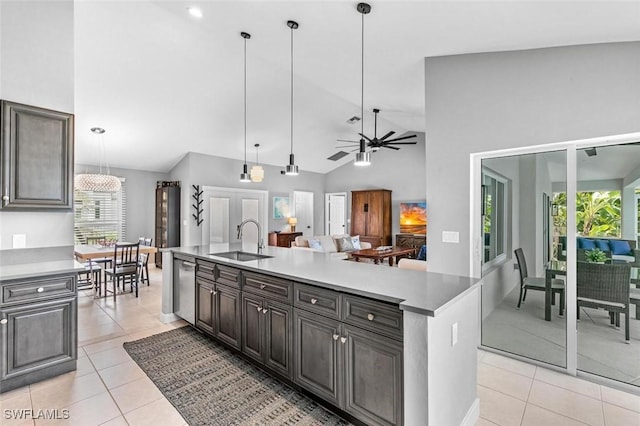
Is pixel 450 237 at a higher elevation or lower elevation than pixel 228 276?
higher

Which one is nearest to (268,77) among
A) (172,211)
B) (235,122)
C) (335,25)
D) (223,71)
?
(223,71)

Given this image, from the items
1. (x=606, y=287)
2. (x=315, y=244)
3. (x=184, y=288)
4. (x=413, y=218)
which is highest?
(x=413, y=218)

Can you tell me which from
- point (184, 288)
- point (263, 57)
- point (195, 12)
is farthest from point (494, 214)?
point (195, 12)

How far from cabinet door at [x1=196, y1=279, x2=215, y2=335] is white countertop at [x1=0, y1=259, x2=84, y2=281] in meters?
1.07

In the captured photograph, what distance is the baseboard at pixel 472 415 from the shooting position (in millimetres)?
1946

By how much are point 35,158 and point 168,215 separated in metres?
4.99

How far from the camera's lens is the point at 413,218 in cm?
→ 880

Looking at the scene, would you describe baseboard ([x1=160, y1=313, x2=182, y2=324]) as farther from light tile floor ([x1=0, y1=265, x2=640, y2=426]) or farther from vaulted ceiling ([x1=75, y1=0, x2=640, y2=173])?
vaulted ceiling ([x1=75, y1=0, x2=640, y2=173])

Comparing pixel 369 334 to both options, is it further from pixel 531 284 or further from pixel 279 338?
pixel 531 284

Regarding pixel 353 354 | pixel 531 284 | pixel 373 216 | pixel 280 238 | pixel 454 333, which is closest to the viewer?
pixel 454 333

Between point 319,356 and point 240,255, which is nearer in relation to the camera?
point 319,356

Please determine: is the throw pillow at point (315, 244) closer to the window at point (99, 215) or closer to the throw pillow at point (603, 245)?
the window at point (99, 215)

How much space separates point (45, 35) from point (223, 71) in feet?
7.46

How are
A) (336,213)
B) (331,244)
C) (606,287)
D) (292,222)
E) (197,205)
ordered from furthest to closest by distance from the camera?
(336,213) → (292,222) → (331,244) → (197,205) → (606,287)
